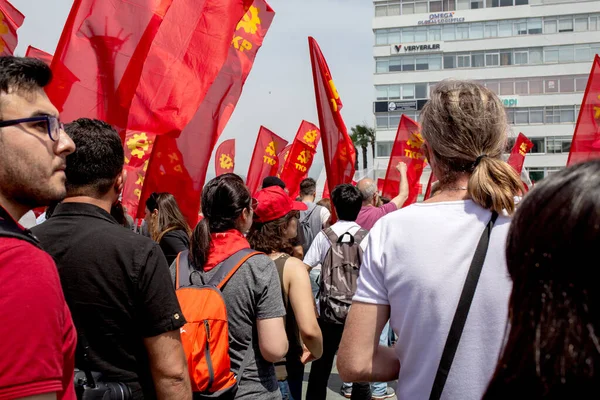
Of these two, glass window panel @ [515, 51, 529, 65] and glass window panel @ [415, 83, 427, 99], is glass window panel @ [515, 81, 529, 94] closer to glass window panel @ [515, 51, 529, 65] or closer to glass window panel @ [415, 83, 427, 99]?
glass window panel @ [515, 51, 529, 65]

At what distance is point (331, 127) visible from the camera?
7414 millimetres

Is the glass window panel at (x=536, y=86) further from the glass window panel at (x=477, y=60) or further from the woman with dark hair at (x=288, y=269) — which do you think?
the woman with dark hair at (x=288, y=269)

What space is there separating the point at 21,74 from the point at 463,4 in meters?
59.5

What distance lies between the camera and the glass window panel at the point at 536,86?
2105 inches

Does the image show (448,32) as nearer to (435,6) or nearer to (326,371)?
(435,6)

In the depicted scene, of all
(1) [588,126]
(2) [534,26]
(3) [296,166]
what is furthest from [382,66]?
(1) [588,126]

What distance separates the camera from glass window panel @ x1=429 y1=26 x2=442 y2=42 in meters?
57.0

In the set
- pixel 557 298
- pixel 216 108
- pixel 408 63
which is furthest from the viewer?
pixel 408 63

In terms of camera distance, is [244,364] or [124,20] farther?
[124,20]

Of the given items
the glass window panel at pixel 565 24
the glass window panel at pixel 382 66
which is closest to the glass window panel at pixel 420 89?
the glass window panel at pixel 382 66

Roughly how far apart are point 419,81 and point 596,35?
1474cm

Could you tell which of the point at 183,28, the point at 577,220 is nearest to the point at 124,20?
the point at 183,28

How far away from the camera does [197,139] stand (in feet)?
17.3

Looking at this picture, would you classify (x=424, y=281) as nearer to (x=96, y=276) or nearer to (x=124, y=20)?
(x=96, y=276)
